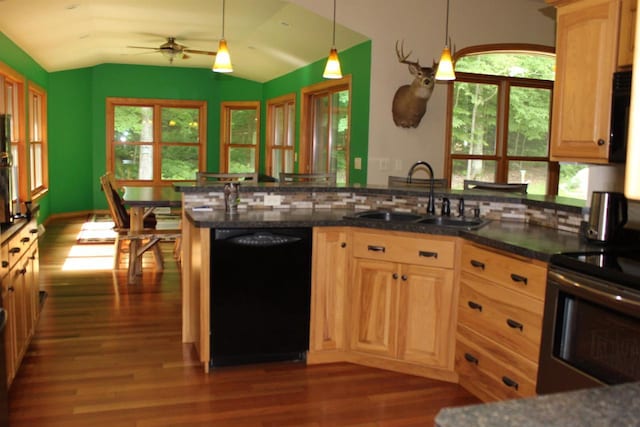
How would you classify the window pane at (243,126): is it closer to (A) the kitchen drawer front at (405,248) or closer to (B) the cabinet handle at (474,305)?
(A) the kitchen drawer front at (405,248)

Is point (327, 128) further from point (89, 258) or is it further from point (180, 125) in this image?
point (180, 125)

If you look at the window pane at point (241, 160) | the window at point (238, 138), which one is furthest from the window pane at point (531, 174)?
the window pane at point (241, 160)

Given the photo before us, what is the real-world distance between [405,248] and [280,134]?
22.2 ft

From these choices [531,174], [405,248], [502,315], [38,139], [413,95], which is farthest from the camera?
[38,139]

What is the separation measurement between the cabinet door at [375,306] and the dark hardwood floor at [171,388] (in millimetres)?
161

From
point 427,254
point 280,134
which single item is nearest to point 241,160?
point 280,134

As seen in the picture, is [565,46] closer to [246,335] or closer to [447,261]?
[447,261]

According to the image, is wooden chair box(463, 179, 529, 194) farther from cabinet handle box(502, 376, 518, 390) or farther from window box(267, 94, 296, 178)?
window box(267, 94, 296, 178)

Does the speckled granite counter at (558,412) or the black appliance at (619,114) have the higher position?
the black appliance at (619,114)

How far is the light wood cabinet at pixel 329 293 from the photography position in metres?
3.57

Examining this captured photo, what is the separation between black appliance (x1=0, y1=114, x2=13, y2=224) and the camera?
313 cm

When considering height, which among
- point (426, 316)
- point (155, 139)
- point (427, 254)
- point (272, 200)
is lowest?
point (426, 316)

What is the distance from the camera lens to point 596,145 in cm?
300

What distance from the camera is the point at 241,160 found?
11.2 meters
